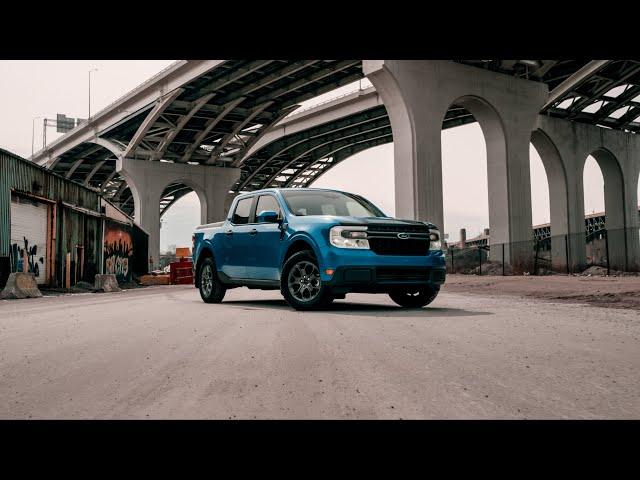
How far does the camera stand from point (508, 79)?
3266 centimetres

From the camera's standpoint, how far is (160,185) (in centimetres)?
5394

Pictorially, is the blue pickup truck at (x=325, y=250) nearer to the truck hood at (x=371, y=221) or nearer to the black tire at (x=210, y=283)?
the truck hood at (x=371, y=221)

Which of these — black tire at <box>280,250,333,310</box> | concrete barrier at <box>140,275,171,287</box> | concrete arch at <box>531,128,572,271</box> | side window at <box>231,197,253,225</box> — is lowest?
concrete barrier at <box>140,275,171,287</box>

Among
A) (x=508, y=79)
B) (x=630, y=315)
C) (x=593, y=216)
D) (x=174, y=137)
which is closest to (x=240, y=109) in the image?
(x=174, y=137)

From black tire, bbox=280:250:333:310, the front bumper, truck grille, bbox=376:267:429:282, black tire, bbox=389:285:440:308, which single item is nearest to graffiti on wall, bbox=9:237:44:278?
black tire, bbox=280:250:333:310

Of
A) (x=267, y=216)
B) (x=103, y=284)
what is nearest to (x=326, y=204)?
(x=267, y=216)

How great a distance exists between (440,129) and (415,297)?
19.8 m

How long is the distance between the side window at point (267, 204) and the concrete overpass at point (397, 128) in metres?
17.4

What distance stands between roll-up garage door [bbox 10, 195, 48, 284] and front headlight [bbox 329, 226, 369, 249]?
50.6 ft

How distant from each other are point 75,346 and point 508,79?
30.6 m

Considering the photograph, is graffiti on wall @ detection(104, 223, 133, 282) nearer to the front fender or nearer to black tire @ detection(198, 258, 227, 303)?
black tire @ detection(198, 258, 227, 303)

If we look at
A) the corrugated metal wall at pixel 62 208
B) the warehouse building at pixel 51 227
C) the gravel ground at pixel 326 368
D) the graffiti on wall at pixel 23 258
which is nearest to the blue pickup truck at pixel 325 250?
the gravel ground at pixel 326 368

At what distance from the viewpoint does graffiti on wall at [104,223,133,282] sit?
32312mm
